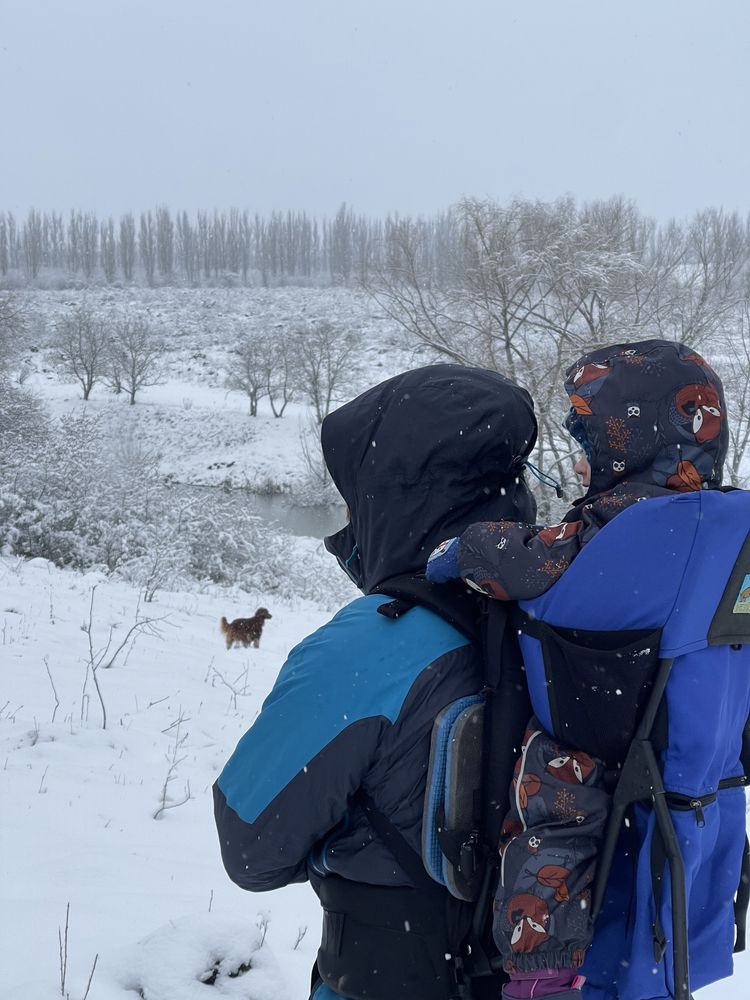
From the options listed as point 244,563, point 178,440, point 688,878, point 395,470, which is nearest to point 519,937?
point 688,878

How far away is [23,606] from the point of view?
24.6 feet

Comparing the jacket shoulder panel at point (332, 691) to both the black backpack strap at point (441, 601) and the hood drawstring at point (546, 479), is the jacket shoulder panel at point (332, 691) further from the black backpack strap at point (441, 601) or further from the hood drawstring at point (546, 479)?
the hood drawstring at point (546, 479)

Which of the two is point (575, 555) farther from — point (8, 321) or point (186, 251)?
point (186, 251)

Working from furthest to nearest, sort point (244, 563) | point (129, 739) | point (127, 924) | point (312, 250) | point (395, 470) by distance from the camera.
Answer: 1. point (312, 250)
2. point (244, 563)
3. point (129, 739)
4. point (127, 924)
5. point (395, 470)

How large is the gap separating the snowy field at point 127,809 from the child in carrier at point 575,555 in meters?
1.87

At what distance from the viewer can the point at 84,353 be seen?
4181cm

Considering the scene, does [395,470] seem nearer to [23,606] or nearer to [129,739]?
[129,739]

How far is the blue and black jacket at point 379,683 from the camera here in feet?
4.36

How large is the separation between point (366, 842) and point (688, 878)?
56 centimetres

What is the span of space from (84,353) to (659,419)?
4447 cm

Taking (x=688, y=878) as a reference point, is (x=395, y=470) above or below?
above

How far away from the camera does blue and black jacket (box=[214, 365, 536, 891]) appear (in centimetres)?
133

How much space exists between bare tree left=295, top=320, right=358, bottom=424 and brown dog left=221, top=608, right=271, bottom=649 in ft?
96.5

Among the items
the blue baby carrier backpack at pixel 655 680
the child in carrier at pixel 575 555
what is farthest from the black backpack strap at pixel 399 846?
the blue baby carrier backpack at pixel 655 680
